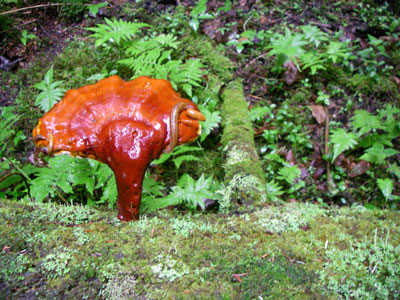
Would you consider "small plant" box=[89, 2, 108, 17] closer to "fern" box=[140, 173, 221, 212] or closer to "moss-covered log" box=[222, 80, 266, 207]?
"moss-covered log" box=[222, 80, 266, 207]

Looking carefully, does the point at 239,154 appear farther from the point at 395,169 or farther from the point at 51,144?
the point at 395,169

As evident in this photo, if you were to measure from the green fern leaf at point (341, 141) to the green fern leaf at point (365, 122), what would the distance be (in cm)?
16

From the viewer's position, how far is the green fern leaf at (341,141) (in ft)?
14.3

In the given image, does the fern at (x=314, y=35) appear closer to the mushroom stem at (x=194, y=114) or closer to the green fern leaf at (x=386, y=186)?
the green fern leaf at (x=386, y=186)

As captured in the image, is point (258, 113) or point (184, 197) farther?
point (258, 113)

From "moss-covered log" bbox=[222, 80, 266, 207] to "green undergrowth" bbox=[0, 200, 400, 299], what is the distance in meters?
0.66

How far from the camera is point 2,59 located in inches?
206

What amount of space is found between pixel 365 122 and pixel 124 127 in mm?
3917

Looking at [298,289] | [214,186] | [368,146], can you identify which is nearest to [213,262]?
[298,289]

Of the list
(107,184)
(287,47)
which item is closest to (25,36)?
(107,184)

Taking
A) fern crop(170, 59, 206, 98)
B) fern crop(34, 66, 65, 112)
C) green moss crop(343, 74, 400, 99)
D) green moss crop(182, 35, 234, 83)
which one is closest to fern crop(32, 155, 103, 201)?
fern crop(34, 66, 65, 112)

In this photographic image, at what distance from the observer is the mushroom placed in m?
2.38

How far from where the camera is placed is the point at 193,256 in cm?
194

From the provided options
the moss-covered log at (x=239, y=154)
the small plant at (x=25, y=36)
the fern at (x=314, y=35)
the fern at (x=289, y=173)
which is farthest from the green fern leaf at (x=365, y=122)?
the small plant at (x=25, y=36)
